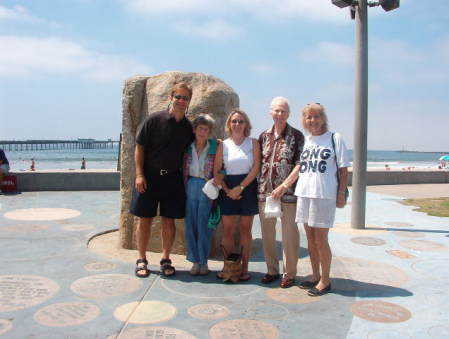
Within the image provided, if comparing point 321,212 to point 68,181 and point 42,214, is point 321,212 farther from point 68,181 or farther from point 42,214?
point 68,181

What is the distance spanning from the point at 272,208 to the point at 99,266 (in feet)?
6.21

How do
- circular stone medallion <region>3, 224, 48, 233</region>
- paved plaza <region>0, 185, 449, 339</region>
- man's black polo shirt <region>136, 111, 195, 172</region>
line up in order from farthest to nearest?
1. circular stone medallion <region>3, 224, 48, 233</region>
2. man's black polo shirt <region>136, 111, 195, 172</region>
3. paved plaza <region>0, 185, 449, 339</region>

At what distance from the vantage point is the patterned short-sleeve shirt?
11.5 feet

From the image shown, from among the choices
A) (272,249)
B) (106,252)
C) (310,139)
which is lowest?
(106,252)

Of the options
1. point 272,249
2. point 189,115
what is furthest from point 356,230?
point 189,115

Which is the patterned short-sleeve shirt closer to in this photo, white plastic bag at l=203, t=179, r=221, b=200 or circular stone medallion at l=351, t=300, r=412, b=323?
white plastic bag at l=203, t=179, r=221, b=200

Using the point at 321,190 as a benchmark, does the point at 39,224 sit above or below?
below

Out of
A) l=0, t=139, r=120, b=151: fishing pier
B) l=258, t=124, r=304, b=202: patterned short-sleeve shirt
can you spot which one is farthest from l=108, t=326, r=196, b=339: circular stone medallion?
l=0, t=139, r=120, b=151: fishing pier

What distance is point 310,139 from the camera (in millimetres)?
3426

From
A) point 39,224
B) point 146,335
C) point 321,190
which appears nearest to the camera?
point 146,335

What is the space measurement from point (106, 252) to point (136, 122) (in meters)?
1.59

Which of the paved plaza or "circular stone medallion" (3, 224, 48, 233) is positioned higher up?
"circular stone medallion" (3, 224, 48, 233)

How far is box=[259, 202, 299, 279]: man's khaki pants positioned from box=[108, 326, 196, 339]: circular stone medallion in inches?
50.9

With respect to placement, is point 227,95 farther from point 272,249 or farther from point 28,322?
point 28,322
